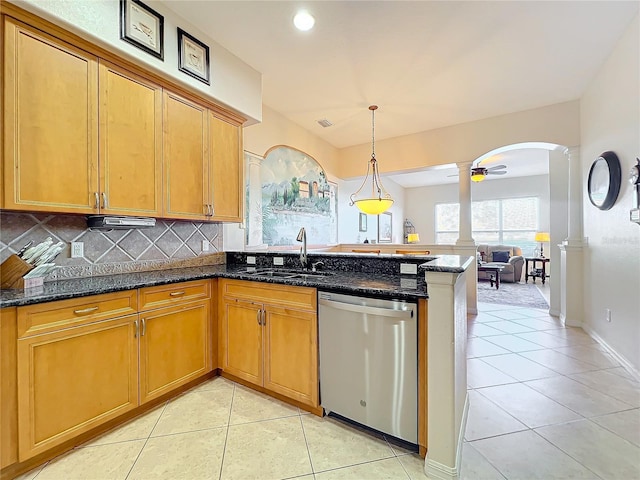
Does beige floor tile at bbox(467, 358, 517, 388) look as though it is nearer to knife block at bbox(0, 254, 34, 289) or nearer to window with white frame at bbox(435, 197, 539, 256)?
knife block at bbox(0, 254, 34, 289)

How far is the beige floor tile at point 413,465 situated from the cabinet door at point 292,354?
609 mm

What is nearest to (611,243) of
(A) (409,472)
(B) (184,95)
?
(A) (409,472)

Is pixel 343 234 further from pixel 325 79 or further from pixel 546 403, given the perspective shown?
pixel 546 403

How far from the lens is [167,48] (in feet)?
7.47

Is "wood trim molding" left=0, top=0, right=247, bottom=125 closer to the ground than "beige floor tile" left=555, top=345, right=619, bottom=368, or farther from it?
farther from it

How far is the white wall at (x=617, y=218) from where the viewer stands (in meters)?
2.47

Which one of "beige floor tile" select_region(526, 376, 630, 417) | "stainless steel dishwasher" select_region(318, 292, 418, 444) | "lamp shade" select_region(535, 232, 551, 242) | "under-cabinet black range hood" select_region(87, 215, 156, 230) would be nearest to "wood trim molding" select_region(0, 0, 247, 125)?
"under-cabinet black range hood" select_region(87, 215, 156, 230)

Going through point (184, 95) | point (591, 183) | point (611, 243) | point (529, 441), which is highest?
point (184, 95)

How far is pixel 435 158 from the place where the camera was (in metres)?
4.71

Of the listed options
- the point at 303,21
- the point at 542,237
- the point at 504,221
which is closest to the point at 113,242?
the point at 303,21

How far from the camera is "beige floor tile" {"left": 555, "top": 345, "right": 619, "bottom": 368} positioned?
2.72m

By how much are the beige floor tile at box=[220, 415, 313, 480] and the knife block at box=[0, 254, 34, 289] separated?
1.52 metres

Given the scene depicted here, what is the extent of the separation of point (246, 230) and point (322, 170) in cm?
217

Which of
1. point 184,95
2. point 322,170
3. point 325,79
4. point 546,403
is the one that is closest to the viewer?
point 546,403
